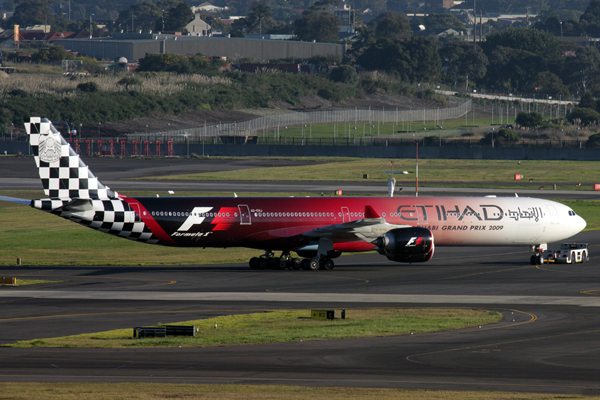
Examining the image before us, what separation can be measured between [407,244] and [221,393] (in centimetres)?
2763

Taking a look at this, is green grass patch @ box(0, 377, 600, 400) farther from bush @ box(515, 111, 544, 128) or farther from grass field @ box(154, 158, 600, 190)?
bush @ box(515, 111, 544, 128)

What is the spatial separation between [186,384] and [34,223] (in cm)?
5131

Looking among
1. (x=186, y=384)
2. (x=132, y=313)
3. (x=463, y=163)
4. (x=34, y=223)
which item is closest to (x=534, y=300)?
(x=132, y=313)

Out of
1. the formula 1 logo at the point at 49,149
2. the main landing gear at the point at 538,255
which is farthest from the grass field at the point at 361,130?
the formula 1 logo at the point at 49,149

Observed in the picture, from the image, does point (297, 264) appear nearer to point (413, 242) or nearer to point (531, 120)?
point (413, 242)

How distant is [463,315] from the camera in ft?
114

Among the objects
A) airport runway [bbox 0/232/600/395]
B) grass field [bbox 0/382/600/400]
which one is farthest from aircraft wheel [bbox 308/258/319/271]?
grass field [bbox 0/382/600/400]

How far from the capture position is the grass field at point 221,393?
2144 cm

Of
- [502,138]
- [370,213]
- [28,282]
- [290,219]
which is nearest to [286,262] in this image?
[290,219]

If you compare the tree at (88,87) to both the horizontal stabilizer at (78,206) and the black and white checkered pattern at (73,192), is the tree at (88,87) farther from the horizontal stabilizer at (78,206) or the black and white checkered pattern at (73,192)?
the horizontal stabilizer at (78,206)

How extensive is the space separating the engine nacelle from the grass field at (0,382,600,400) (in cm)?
2601

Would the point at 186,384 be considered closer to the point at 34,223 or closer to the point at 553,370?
the point at 553,370

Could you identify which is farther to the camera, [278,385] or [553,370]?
[553,370]

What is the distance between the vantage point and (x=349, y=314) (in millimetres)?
35406
